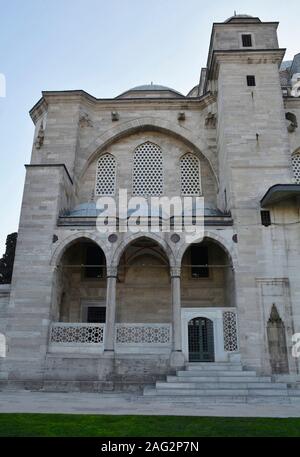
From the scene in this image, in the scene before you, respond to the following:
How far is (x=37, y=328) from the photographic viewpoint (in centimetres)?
1252

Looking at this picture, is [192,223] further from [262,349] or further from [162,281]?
[262,349]

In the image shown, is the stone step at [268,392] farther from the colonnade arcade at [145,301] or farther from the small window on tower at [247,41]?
the small window on tower at [247,41]

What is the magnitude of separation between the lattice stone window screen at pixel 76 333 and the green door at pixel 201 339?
315 cm

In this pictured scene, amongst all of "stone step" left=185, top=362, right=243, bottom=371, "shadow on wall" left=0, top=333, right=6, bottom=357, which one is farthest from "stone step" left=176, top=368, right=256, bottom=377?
"shadow on wall" left=0, top=333, right=6, bottom=357

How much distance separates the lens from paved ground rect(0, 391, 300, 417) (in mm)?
7465

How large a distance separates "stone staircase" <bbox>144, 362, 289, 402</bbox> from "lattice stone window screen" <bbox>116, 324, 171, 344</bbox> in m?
1.35

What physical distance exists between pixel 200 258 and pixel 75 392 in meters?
7.46

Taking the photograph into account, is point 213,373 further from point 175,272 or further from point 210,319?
point 175,272

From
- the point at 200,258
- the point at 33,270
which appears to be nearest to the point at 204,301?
Answer: the point at 200,258

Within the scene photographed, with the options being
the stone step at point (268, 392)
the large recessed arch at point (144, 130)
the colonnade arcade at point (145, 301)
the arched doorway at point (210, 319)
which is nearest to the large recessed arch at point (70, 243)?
the colonnade arcade at point (145, 301)

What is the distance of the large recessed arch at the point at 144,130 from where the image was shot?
1725 cm

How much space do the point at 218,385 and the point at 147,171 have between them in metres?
10.2

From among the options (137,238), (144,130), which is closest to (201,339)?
(137,238)

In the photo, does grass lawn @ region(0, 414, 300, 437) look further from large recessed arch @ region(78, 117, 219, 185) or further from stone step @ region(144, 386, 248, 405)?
large recessed arch @ region(78, 117, 219, 185)
